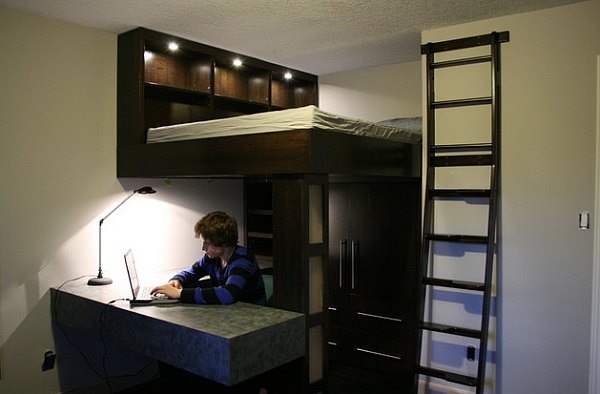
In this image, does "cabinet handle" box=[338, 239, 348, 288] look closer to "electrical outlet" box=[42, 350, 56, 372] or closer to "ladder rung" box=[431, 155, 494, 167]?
"ladder rung" box=[431, 155, 494, 167]

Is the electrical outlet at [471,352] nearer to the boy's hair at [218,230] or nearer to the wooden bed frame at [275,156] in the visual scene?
the wooden bed frame at [275,156]

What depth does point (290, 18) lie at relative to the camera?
322 cm

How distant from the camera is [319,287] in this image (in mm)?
2762

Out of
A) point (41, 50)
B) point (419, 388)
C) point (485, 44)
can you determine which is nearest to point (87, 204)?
point (41, 50)

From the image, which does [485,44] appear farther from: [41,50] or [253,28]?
[41,50]

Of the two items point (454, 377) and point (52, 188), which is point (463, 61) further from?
point (52, 188)

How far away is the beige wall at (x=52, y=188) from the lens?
3061 millimetres

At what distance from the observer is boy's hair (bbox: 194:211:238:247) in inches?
111

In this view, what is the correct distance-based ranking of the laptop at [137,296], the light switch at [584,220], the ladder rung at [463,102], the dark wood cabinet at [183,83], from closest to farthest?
1. the laptop at [137,296]
2. the light switch at [584,220]
3. the ladder rung at [463,102]
4. the dark wood cabinet at [183,83]

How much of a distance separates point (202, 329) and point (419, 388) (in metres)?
1.88

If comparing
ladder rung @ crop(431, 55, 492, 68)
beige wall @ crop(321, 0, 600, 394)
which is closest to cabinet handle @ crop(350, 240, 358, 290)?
beige wall @ crop(321, 0, 600, 394)

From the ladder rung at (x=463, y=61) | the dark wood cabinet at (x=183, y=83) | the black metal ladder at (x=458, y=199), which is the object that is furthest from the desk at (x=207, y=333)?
the ladder rung at (x=463, y=61)

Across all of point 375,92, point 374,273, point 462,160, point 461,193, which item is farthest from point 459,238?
point 375,92

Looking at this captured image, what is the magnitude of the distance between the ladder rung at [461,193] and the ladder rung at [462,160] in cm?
18
